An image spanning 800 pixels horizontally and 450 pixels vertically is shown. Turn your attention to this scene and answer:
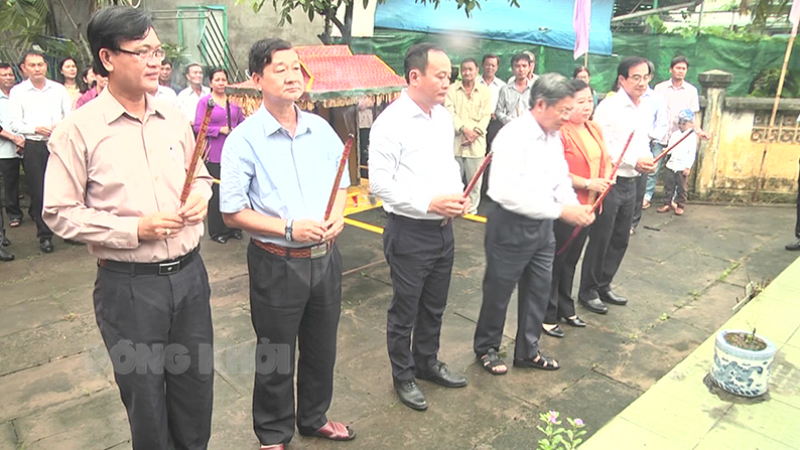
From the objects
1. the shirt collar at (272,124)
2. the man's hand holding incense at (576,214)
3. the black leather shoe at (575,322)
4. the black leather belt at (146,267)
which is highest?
the shirt collar at (272,124)

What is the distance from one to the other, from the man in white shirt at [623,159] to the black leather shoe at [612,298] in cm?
14

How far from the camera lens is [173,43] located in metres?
10.1

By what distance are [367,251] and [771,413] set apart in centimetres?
386

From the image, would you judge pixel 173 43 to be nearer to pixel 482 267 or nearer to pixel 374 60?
pixel 374 60

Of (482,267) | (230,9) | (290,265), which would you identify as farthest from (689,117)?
(230,9)

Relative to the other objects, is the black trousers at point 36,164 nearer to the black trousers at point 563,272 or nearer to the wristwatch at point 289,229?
the wristwatch at point 289,229

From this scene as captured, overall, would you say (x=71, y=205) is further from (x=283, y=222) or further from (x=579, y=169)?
(x=579, y=169)

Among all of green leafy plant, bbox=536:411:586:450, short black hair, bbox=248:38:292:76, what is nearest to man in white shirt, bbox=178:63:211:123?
short black hair, bbox=248:38:292:76

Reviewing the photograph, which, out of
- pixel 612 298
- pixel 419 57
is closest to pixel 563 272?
pixel 612 298

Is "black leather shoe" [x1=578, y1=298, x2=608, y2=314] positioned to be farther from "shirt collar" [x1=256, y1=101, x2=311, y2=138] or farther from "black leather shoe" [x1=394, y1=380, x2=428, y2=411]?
"shirt collar" [x1=256, y1=101, x2=311, y2=138]

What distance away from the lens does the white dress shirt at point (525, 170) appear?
3398mm

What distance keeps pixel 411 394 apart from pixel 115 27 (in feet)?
7.78

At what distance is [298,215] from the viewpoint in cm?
264

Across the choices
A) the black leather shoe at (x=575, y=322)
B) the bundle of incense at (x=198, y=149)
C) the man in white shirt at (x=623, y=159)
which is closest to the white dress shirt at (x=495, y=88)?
the man in white shirt at (x=623, y=159)
